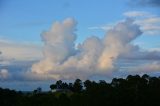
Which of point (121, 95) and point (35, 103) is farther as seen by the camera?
point (35, 103)

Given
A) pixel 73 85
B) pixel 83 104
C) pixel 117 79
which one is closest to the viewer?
pixel 83 104

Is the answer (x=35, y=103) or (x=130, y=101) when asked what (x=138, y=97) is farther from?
(x=35, y=103)

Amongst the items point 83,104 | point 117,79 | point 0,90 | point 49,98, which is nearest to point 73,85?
point 0,90

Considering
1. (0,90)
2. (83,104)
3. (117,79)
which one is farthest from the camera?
(0,90)

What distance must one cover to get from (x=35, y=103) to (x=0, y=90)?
65.0 m

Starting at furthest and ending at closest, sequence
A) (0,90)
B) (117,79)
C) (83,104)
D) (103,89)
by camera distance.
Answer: (0,90), (117,79), (103,89), (83,104)

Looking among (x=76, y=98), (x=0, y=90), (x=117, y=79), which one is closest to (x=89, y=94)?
(x=76, y=98)

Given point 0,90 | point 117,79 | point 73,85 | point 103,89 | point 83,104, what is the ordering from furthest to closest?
point 73,85 < point 0,90 < point 117,79 < point 103,89 < point 83,104

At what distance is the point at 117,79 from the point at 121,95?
3772 centimetres

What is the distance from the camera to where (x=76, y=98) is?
114375 millimetres

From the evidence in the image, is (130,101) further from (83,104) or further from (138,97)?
(83,104)

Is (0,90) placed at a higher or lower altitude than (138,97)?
higher

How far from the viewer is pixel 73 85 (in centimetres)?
19675

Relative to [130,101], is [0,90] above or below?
above
